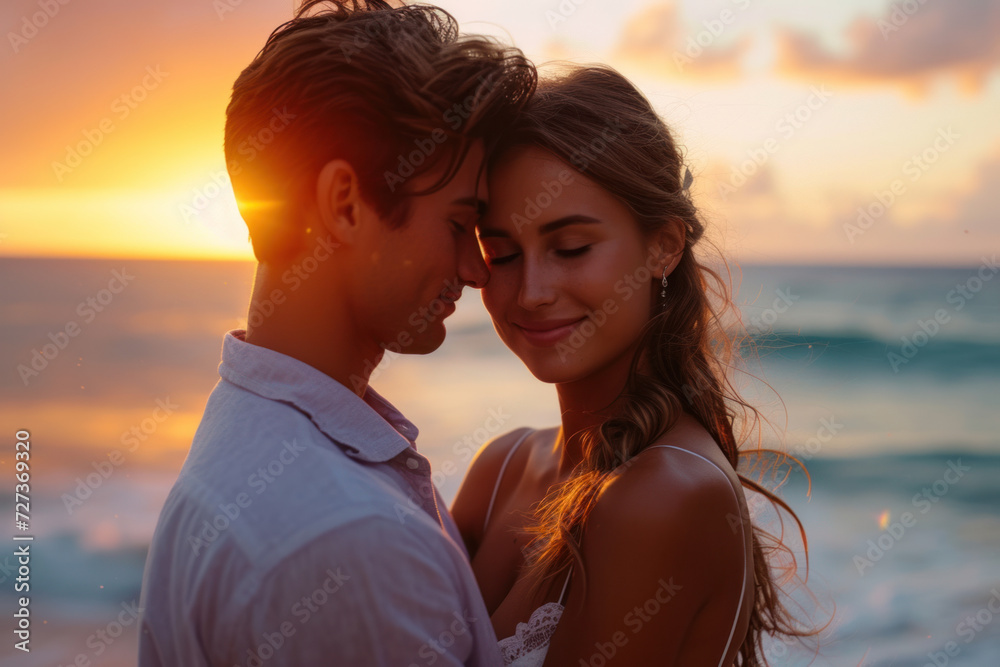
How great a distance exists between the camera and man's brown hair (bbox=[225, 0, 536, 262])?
6.19ft

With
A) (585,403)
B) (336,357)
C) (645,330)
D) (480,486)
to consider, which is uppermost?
(336,357)

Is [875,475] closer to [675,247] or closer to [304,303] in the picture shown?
[675,247]

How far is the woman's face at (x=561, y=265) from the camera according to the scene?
7.98ft

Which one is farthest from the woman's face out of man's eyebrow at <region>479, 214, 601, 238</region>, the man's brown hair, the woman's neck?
the man's brown hair

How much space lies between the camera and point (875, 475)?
11.4 metres

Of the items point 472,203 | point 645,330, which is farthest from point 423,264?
point 645,330

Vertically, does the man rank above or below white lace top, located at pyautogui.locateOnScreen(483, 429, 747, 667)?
above

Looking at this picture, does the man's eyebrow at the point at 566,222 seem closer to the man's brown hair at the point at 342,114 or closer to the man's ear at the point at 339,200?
the man's brown hair at the point at 342,114

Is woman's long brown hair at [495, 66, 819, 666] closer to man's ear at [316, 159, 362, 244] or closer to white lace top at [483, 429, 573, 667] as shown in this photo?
white lace top at [483, 429, 573, 667]

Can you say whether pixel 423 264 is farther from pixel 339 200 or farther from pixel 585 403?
pixel 585 403

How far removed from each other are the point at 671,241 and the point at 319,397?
A: 146 cm

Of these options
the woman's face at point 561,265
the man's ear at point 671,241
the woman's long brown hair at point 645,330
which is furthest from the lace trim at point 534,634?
the man's ear at point 671,241

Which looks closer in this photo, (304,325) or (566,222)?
→ (304,325)

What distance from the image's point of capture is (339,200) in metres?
1.90
